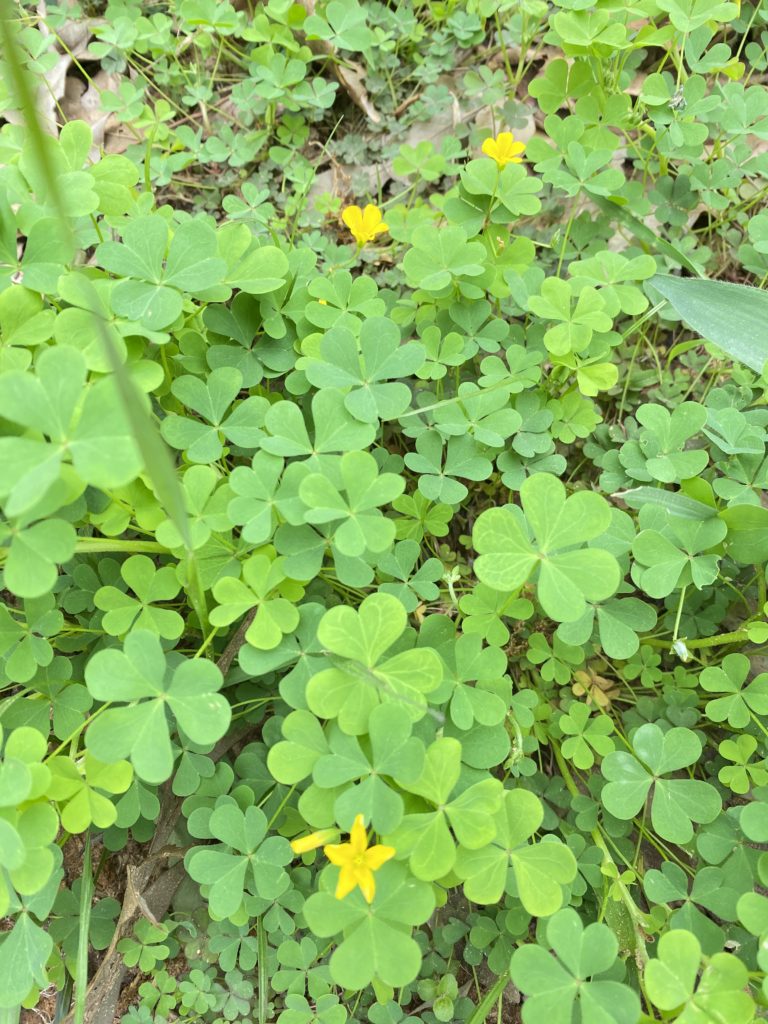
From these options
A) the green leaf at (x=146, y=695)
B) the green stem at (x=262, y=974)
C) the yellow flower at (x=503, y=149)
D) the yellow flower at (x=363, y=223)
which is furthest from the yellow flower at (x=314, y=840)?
the yellow flower at (x=503, y=149)

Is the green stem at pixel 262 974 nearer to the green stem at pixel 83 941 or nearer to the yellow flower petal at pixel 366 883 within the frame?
the green stem at pixel 83 941

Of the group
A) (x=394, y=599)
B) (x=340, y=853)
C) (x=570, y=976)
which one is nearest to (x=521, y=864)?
(x=570, y=976)

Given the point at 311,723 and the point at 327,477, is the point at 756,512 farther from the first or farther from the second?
A: the point at 311,723

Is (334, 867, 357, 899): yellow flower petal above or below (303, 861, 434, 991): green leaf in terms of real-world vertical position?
above

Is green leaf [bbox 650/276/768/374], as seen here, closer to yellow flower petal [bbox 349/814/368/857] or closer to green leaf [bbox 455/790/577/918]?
green leaf [bbox 455/790/577/918]

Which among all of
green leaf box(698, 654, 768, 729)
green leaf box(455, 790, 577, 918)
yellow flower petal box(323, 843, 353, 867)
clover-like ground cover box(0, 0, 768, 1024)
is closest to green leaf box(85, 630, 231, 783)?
clover-like ground cover box(0, 0, 768, 1024)

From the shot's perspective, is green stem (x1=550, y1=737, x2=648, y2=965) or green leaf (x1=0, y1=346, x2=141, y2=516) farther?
green stem (x1=550, y1=737, x2=648, y2=965)

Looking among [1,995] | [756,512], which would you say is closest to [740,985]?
[756,512]
